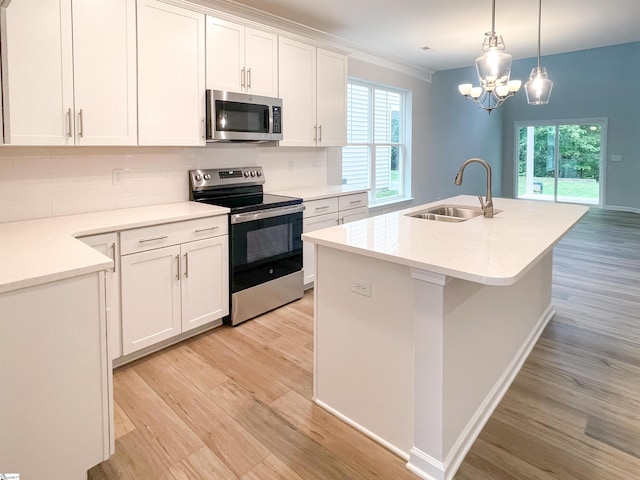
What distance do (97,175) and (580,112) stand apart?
9.51 m

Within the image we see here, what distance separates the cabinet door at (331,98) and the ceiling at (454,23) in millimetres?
381

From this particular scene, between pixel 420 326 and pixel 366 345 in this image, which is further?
pixel 366 345

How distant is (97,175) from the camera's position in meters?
2.92

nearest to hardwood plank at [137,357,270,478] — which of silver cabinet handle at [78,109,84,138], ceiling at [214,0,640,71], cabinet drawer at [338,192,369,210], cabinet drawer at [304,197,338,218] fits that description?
silver cabinet handle at [78,109,84,138]

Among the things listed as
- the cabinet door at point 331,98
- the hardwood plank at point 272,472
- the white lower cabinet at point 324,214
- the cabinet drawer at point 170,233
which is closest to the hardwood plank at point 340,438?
the hardwood plank at point 272,472

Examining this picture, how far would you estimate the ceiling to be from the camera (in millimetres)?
3816

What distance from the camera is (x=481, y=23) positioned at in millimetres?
4348

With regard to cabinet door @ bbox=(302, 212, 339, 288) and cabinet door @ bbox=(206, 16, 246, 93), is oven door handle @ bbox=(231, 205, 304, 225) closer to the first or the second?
cabinet door @ bbox=(302, 212, 339, 288)

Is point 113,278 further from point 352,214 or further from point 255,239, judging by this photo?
point 352,214

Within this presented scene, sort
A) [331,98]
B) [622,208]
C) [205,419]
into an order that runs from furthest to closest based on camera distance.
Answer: [622,208] < [331,98] < [205,419]

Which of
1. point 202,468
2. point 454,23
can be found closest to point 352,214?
point 454,23

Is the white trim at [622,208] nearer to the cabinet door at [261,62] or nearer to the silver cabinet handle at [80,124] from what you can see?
the cabinet door at [261,62]

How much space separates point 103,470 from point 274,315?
179 centimetres

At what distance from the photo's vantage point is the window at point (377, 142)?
530 centimetres
